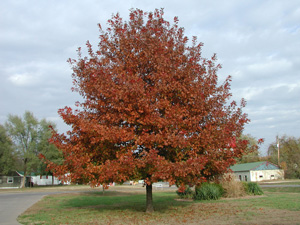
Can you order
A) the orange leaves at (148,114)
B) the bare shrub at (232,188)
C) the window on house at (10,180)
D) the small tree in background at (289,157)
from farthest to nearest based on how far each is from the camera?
1. the window on house at (10,180)
2. the small tree in background at (289,157)
3. the bare shrub at (232,188)
4. the orange leaves at (148,114)

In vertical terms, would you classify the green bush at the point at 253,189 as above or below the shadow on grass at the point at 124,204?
above

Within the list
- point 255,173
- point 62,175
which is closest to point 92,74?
point 62,175

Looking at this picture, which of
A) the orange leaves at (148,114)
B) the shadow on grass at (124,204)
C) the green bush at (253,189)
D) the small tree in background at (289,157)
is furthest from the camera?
the small tree in background at (289,157)

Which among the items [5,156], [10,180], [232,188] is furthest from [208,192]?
[10,180]

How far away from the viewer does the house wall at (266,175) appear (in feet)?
168

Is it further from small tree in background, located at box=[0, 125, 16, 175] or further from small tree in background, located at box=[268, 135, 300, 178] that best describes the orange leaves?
small tree in background, located at box=[268, 135, 300, 178]

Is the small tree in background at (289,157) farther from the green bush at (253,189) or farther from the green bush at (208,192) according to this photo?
the green bush at (208,192)

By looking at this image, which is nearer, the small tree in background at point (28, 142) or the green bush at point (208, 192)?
the green bush at point (208, 192)

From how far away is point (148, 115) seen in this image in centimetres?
964

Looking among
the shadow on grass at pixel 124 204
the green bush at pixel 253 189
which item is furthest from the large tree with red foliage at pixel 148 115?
the green bush at pixel 253 189

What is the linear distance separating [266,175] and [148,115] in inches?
1923

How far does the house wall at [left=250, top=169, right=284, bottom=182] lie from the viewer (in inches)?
2016

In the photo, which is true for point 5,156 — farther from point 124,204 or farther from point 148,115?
point 148,115

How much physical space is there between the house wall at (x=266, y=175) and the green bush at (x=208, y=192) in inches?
1420
